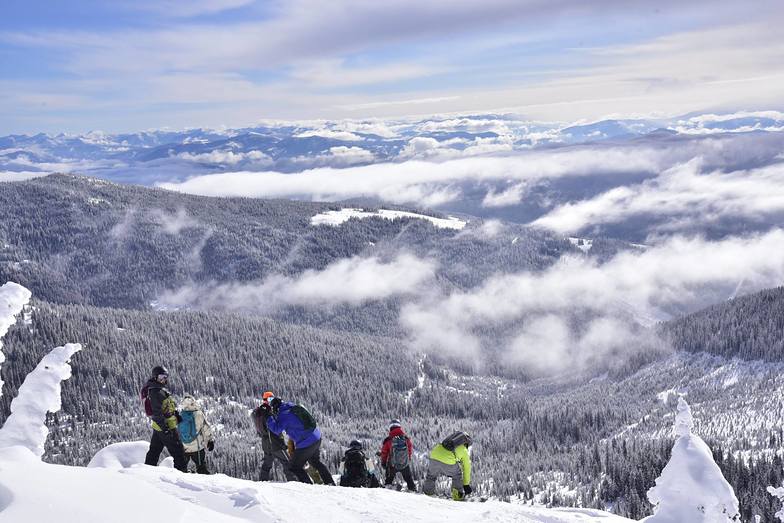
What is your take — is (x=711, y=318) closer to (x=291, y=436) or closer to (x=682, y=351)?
(x=682, y=351)

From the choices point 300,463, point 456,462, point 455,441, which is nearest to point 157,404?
point 300,463

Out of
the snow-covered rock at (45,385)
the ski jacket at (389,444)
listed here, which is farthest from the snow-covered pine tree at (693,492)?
the snow-covered rock at (45,385)

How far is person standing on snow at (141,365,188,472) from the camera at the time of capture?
72.4 ft

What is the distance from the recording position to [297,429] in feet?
71.9

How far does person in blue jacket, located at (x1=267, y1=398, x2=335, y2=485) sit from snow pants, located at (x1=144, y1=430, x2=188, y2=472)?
12.2 feet

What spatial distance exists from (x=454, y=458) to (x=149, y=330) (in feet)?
540

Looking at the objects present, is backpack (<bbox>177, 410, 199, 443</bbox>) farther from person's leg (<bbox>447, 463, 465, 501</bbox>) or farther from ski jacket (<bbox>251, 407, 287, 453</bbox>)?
person's leg (<bbox>447, 463, 465, 501</bbox>)

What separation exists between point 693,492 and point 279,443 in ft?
48.6

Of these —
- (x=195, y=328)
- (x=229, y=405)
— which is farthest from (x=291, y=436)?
(x=195, y=328)

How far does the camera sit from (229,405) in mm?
144375

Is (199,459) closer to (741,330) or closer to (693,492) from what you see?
(693,492)

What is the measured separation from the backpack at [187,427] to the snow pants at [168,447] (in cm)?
25

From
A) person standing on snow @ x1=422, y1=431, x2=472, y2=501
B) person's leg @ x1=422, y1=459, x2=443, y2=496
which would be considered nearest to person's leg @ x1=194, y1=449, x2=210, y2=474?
person's leg @ x1=422, y1=459, x2=443, y2=496

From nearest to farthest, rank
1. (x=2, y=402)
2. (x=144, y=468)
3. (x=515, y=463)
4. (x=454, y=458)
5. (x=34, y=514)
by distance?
(x=34, y=514) → (x=144, y=468) → (x=454, y=458) → (x=515, y=463) → (x=2, y=402)
